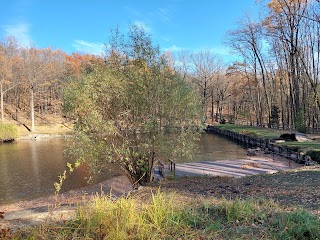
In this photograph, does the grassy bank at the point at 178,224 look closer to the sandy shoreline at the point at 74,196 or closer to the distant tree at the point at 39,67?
the sandy shoreline at the point at 74,196

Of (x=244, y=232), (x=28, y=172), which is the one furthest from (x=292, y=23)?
(x=244, y=232)

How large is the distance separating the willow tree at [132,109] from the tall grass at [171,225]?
5.23m

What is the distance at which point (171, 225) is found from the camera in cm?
345

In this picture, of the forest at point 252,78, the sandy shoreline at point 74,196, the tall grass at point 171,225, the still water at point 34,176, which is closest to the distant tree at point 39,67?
the forest at point 252,78

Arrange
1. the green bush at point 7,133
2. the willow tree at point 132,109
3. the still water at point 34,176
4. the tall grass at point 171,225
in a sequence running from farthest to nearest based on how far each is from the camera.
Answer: the green bush at point 7,133 < the still water at point 34,176 < the willow tree at point 132,109 < the tall grass at point 171,225

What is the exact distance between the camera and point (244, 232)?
3311mm

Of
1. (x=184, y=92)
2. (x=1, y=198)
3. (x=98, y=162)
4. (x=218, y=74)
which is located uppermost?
(x=218, y=74)

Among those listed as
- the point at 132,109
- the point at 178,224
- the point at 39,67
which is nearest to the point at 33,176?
the point at 132,109

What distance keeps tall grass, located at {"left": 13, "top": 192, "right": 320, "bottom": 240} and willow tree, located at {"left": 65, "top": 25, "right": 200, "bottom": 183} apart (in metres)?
5.23

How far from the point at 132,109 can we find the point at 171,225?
→ 20.0 feet

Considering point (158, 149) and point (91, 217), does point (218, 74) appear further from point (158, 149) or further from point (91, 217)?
point (91, 217)

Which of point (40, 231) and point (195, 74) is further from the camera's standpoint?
point (195, 74)

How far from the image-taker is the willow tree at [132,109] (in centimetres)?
882

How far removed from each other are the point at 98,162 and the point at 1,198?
536 cm
